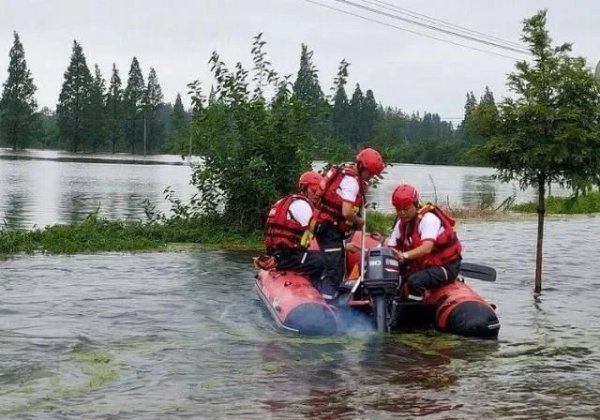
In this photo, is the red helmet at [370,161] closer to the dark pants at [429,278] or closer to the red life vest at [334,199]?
the red life vest at [334,199]

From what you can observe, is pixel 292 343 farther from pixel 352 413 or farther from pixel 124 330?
pixel 352 413

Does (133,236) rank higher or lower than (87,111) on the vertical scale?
lower

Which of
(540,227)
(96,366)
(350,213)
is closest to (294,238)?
(350,213)

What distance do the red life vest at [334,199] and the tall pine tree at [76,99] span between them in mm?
101390

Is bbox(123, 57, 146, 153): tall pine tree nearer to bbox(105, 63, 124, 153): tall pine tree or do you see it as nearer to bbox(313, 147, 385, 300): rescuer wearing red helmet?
bbox(105, 63, 124, 153): tall pine tree

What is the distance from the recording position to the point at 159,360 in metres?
8.96

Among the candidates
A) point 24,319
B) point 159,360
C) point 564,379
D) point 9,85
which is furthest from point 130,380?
point 9,85

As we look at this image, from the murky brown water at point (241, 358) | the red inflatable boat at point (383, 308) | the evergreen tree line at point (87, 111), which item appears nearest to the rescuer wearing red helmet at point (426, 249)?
the red inflatable boat at point (383, 308)

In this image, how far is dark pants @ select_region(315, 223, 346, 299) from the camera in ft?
37.3

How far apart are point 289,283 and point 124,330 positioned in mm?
2086

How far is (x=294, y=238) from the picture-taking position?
11414 millimetres

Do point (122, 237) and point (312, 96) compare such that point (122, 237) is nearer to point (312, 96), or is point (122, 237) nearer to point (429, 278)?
point (312, 96)

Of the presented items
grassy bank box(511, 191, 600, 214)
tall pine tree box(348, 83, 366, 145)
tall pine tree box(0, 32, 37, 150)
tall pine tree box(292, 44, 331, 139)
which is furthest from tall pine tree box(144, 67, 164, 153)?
tall pine tree box(292, 44, 331, 139)

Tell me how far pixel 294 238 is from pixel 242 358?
2639 mm
